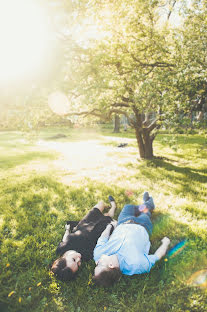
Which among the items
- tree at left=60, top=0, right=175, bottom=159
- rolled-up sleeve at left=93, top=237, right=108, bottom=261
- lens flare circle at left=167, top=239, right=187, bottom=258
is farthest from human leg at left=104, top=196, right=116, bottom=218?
tree at left=60, top=0, right=175, bottom=159

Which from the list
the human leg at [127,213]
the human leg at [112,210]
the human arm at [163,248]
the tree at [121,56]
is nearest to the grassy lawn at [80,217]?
the human arm at [163,248]

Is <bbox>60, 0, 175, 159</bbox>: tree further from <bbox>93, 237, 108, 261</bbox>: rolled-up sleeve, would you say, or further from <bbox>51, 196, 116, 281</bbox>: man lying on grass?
<bbox>93, 237, 108, 261</bbox>: rolled-up sleeve

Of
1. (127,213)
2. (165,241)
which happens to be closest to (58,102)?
(127,213)

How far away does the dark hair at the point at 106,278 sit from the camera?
3129mm

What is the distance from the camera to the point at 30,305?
10.0 feet

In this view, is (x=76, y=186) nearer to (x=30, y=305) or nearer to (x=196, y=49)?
(x=30, y=305)

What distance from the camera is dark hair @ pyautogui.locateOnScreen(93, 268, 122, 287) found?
313 cm

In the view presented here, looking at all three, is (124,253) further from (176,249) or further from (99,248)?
(176,249)

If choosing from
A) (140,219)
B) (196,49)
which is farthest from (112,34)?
(140,219)

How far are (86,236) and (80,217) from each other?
129 cm

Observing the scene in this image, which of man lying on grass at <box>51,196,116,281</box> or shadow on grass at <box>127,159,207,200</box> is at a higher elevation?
shadow on grass at <box>127,159,207,200</box>

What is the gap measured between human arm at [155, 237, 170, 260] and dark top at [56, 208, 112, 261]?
1.33 m

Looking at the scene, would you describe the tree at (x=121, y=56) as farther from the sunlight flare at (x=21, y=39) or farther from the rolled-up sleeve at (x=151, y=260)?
the rolled-up sleeve at (x=151, y=260)

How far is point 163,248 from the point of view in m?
3.83
